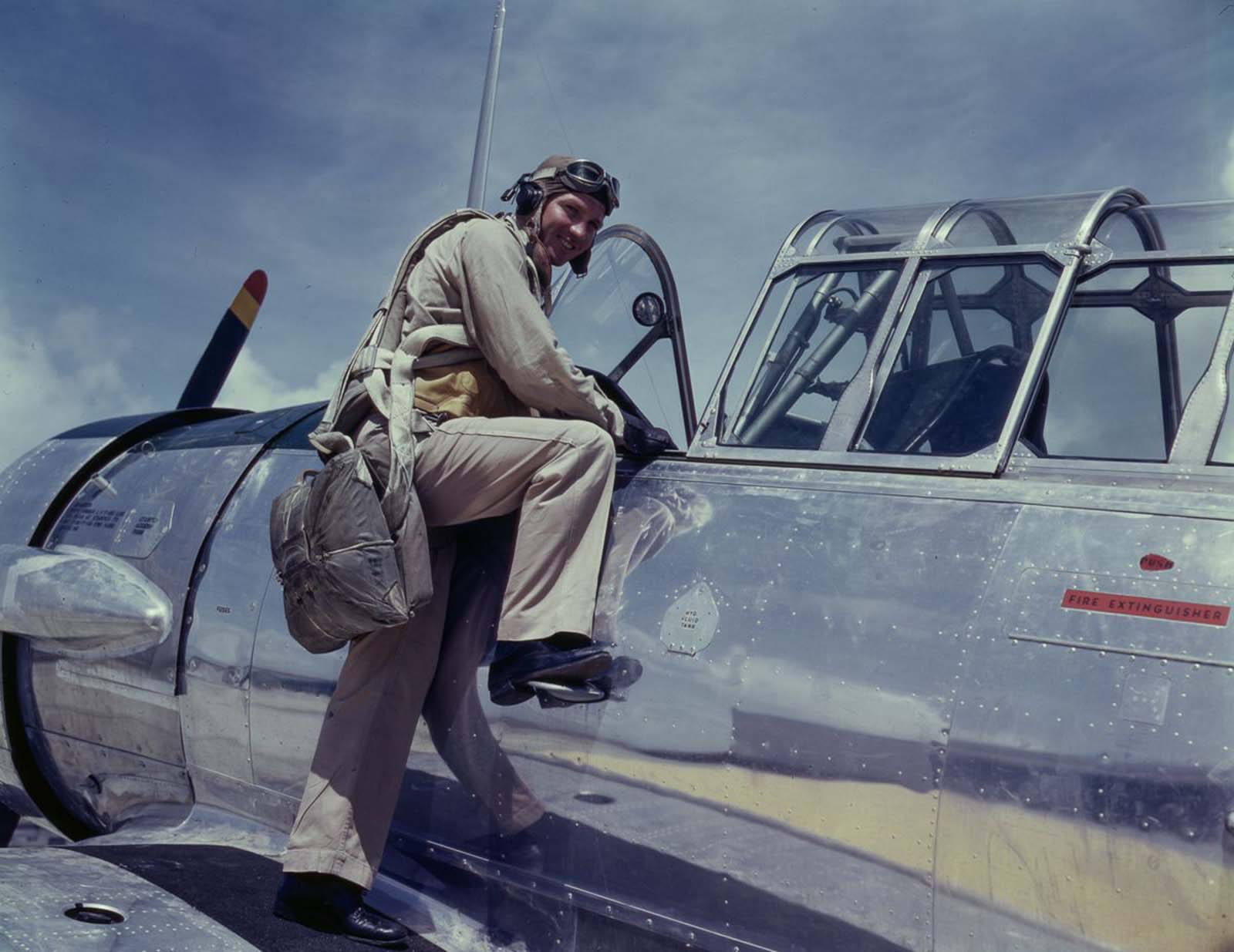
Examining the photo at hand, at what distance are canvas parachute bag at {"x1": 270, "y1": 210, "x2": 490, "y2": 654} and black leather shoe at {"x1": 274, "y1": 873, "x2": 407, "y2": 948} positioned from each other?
0.66m

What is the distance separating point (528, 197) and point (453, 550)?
113 cm

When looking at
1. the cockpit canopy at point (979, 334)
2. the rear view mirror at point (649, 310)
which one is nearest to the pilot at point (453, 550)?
the cockpit canopy at point (979, 334)

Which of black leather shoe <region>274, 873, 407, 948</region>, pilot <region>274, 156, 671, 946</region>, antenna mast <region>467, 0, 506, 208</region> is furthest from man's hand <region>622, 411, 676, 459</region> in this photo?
antenna mast <region>467, 0, 506, 208</region>

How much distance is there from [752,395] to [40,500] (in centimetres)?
346

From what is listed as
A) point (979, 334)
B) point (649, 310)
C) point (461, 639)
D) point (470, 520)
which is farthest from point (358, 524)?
point (979, 334)

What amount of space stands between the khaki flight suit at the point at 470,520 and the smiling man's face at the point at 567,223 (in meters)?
0.19

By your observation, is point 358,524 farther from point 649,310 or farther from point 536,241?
point 649,310

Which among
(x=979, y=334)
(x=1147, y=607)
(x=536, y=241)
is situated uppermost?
(x=536, y=241)

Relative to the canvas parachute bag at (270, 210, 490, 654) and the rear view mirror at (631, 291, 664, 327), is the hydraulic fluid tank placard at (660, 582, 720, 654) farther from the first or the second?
the rear view mirror at (631, 291, 664, 327)

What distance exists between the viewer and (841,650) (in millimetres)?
2643

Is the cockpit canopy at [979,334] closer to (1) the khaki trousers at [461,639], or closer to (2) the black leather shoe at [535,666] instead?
(1) the khaki trousers at [461,639]

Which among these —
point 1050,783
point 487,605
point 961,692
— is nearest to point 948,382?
point 961,692

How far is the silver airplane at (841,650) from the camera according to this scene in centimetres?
229

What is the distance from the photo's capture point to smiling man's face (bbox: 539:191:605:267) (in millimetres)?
3590
